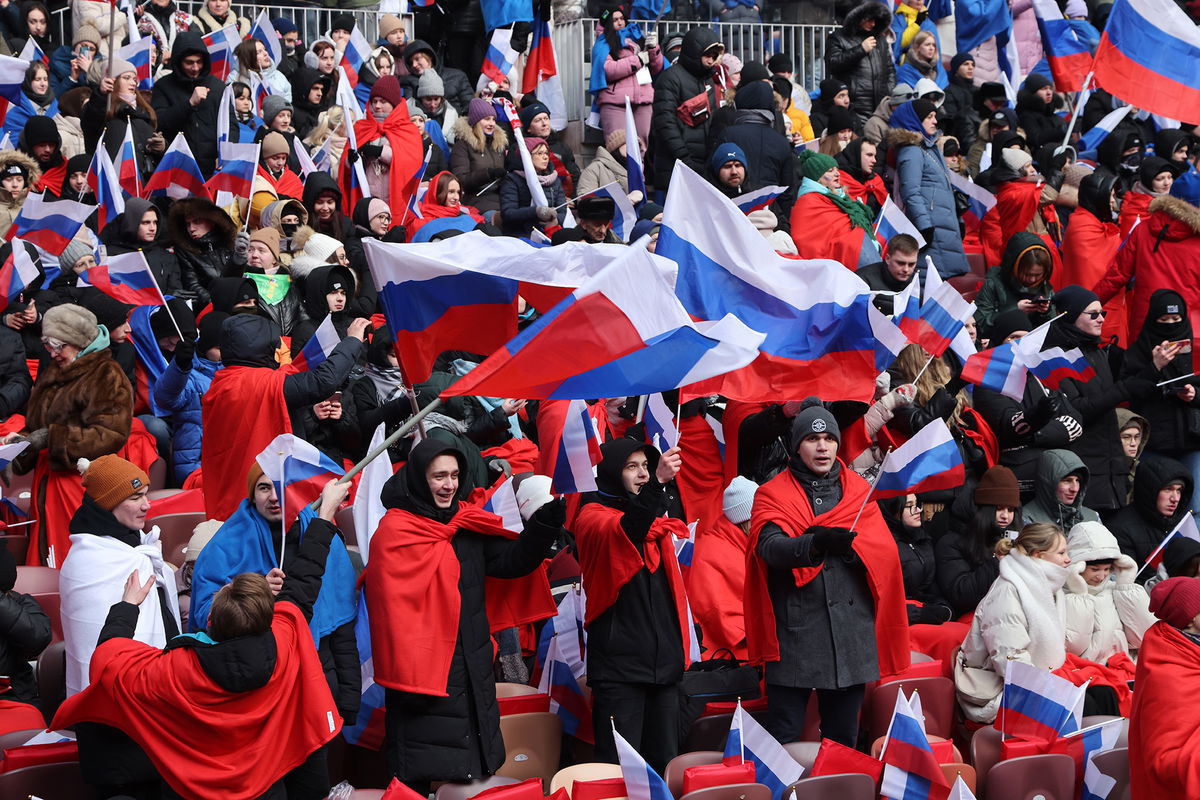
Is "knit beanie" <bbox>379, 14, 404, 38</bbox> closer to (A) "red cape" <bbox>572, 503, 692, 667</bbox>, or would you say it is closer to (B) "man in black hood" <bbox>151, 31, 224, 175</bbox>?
(B) "man in black hood" <bbox>151, 31, 224, 175</bbox>

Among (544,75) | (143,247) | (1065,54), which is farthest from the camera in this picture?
(544,75)

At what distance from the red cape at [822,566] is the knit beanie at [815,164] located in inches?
232

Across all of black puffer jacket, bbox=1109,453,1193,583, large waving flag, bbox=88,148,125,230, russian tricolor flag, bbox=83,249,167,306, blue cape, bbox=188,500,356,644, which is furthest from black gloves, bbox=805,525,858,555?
large waving flag, bbox=88,148,125,230

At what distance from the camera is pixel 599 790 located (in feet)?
18.5

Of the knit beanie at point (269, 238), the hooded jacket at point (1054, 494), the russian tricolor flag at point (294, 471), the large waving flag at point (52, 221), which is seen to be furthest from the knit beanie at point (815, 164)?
the russian tricolor flag at point (294, 471)

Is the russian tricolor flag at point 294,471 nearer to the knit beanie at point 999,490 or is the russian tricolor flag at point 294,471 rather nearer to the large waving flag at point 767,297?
the large waving flag at point 767,297

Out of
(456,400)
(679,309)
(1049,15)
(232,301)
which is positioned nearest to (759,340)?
(679,309)

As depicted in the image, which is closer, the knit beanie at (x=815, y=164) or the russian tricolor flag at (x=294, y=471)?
the russian tricolor flag at (x=294, y=471)

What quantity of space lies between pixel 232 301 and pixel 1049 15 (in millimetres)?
9624

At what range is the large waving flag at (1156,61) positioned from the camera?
10234 millimetres

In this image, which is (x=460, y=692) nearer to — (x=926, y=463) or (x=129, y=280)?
(x=926, y=463)

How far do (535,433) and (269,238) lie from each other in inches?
80.3

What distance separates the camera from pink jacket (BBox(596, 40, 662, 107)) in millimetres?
14453

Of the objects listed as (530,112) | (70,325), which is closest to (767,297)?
(70,325)
